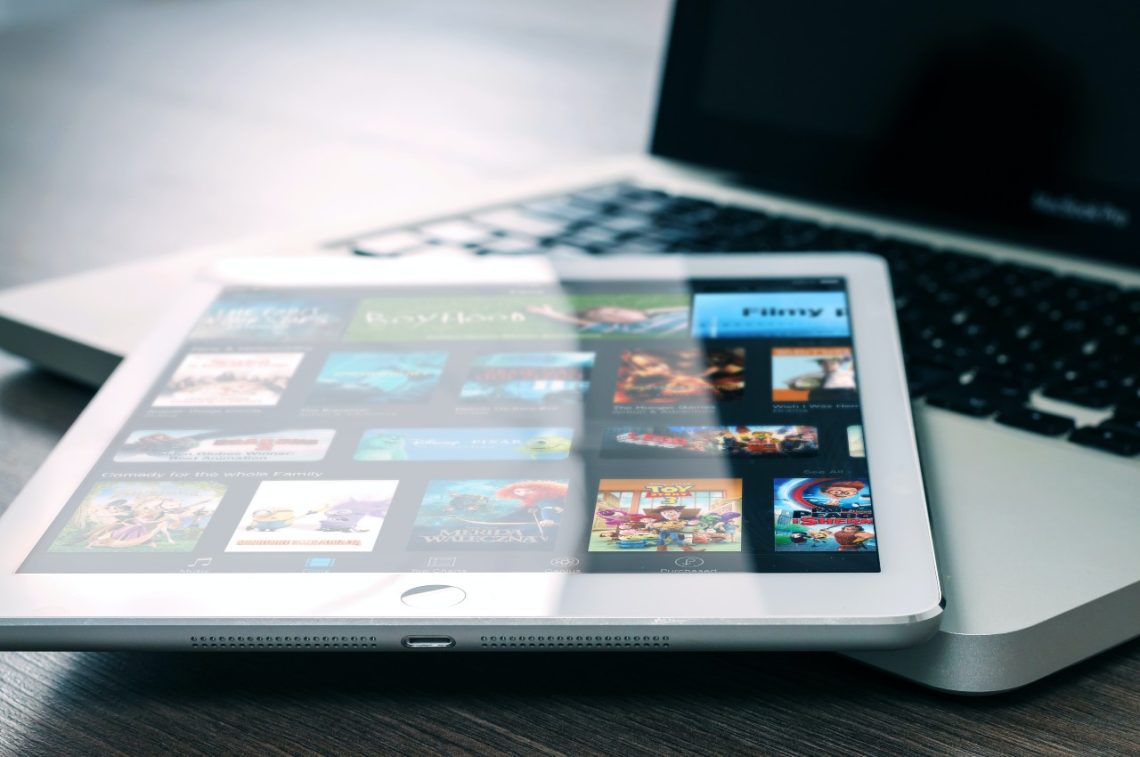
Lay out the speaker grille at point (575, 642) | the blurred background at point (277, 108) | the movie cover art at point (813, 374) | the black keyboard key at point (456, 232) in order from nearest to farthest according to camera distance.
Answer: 1. the speaker grille at point (575, 642)
2. the movie cover art at point (813, 374)
3. the black keyboard key at point (456, 232)
4. the blurred background at point (277, 108)

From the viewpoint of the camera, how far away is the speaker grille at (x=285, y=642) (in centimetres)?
40

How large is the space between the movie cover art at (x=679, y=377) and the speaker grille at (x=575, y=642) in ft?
0.42

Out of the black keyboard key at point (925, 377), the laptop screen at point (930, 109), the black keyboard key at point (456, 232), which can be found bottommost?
the black keyboard key at point (456, 232)

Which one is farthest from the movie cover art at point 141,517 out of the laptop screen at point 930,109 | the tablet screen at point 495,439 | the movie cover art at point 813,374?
the laptop screen at point 930,109

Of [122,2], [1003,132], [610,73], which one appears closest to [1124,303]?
[1003,132]

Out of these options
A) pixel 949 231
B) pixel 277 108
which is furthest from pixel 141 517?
pixel 277 108

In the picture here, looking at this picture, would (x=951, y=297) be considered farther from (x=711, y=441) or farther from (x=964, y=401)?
(x=711, y=441)

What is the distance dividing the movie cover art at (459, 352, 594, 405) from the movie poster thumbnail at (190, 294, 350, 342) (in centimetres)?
8

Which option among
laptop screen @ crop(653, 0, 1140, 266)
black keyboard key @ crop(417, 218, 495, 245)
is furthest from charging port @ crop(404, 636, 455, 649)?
laptop screen @ crop(653, 0, 1140, 266)

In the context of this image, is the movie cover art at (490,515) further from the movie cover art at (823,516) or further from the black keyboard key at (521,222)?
the black keyboard key at (521,222)

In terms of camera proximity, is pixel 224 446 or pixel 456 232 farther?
pixel 456 232

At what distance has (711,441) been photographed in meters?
0.48

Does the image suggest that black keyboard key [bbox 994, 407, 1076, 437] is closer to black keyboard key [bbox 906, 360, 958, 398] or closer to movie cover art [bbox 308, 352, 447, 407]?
black keyboard key [bbox 906, 360, 958, 398]

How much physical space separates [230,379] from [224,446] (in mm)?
54
